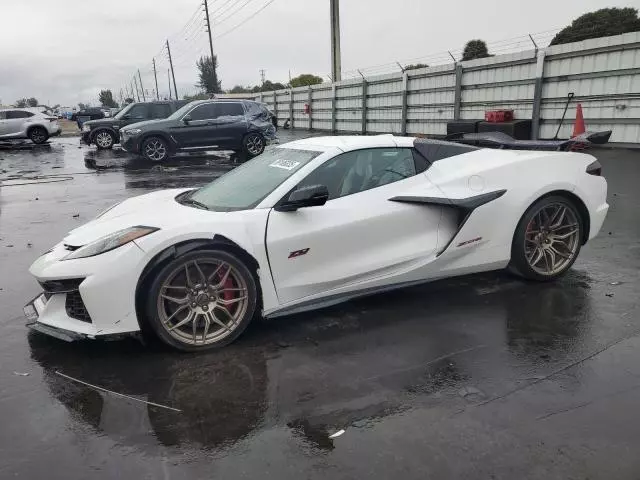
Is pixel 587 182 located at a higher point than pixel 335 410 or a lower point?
higher

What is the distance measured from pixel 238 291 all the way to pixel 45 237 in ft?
14.6

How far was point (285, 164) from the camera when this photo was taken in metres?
4.25

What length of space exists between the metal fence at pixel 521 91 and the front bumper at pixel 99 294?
43.4 feet

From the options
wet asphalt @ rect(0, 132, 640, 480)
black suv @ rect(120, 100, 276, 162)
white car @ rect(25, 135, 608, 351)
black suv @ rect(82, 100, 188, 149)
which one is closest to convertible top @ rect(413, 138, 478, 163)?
white car @ rect(25, 135, 608, 351)

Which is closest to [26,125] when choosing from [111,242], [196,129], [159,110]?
[159,110]

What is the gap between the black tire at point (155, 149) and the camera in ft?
51.0

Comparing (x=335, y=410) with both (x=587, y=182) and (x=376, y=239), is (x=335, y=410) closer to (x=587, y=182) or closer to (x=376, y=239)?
(x=376, y=239)

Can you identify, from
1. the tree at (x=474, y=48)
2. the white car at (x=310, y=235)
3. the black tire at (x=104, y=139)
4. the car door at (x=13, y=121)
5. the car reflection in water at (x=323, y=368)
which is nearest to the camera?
the car reflection in water at (x=323, y=368)

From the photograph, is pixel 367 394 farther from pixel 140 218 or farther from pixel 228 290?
pixel 140 218

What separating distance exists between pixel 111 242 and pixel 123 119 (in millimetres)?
18501

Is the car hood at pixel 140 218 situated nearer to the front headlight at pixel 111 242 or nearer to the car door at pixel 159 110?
the front headlight at pixel 111 242

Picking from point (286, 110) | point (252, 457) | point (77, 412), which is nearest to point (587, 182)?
point (252, 457)

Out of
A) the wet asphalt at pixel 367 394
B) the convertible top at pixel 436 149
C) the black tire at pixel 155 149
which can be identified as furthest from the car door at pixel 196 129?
the convertible top at pixel 436 149

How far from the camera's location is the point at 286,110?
37.0m
